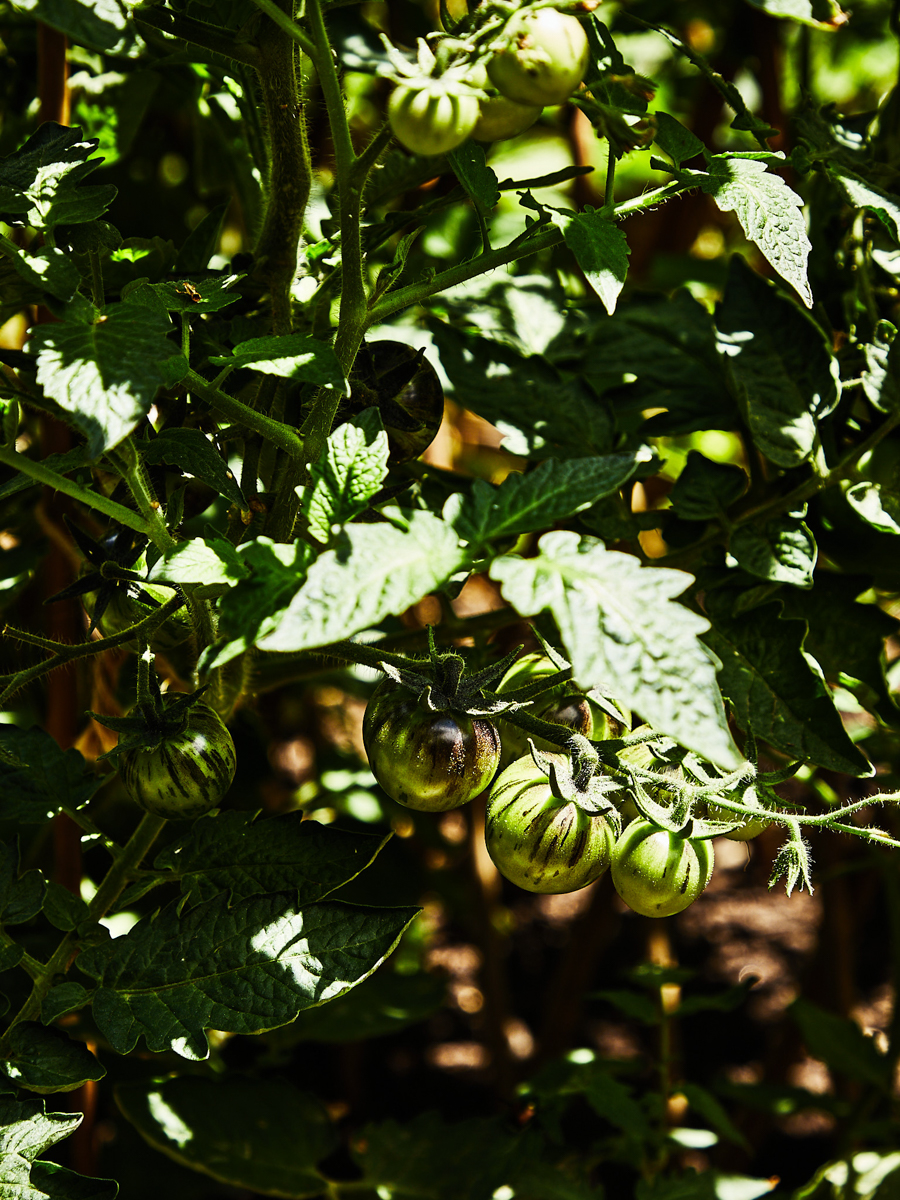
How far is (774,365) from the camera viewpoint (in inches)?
34.5

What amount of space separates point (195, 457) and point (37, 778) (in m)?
0.30

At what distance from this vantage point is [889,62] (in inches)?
73.9

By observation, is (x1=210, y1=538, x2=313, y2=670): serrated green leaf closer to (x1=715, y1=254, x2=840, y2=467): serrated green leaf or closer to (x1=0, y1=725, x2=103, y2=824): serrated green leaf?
(x1=0, y1=725, x2=103, y2=824): serrated green leaf

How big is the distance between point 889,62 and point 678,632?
1.85 metres

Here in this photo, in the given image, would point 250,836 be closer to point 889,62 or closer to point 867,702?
point 867,702

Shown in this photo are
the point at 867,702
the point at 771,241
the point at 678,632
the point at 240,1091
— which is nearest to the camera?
the point at 678,632

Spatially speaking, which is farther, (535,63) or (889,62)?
(889,62)

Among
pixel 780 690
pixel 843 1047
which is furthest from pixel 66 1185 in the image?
pixel 843 1047

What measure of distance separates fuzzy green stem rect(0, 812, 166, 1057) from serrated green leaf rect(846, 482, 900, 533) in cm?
59

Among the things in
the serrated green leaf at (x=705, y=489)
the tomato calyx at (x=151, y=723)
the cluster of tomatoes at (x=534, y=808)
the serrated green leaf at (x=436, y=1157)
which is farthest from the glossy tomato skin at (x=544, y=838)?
the serrated green leaf at (x=436, y=1157)

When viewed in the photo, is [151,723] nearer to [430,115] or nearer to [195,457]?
[195,457]

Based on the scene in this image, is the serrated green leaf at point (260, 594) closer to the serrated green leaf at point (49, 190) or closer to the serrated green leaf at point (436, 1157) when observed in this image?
the serrated green leaf at point (49, 190)

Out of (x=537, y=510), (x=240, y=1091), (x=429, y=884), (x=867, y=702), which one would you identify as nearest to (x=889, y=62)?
(x=867, y=702)

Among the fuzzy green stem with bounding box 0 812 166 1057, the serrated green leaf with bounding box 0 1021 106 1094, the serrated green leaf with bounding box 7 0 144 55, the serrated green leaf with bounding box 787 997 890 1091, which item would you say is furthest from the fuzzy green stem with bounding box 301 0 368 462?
the serrated green leaf with bounding box 787 997 890 1091
